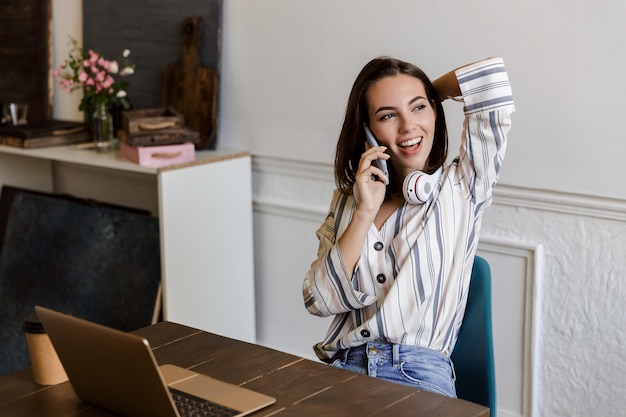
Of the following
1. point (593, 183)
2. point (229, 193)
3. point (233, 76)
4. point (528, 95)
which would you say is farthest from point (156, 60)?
point (593, 183)

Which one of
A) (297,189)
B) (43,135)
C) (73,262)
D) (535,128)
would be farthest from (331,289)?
(43,135)

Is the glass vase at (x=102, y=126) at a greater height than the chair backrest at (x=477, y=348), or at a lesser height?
greater

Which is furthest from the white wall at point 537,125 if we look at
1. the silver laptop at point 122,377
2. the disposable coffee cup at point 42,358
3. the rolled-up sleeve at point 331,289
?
the disposable coffee cup at point 42,358

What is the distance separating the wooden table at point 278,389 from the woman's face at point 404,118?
598 millimetres

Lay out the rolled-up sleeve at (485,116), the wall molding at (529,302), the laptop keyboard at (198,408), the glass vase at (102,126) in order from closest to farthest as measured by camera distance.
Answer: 1. the laptop keyboard at (198,408)
2. the rolled-up sleeve at (485,116)
3. the wall molding at (529,302)
4. the glass vase at (102,126)

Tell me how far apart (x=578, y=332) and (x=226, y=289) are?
137 centimetres

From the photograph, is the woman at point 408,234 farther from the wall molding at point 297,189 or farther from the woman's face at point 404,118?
the wall molding at point 297,189

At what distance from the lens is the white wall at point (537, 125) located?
2666 mm

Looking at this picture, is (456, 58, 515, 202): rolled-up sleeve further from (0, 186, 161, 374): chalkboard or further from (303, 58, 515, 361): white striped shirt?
(0, 186, 161, 374): chalkboard

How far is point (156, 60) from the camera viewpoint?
3771 mm

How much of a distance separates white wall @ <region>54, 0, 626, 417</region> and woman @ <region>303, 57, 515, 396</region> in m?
0.61

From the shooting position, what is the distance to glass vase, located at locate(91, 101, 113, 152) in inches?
145

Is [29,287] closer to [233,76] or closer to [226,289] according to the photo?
[226,289]

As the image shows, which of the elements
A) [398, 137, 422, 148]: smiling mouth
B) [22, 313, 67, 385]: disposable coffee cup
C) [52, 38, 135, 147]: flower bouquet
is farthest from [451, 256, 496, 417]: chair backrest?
[52, 38, 135, 147]: flower bouquet
